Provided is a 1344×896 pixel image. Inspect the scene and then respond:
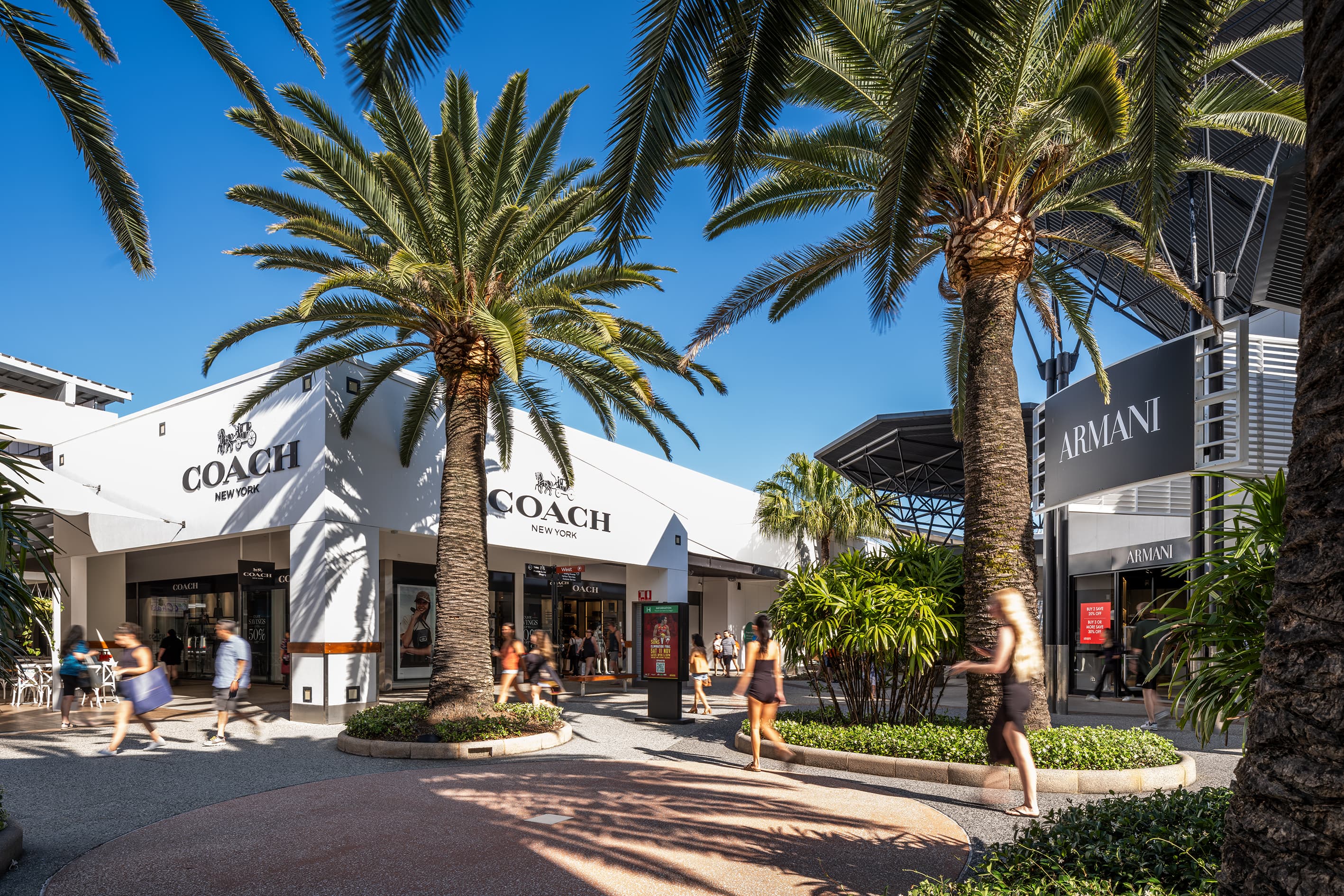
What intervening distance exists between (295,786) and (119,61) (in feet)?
22.4

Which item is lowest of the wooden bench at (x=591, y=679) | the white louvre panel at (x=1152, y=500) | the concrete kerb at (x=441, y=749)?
the wooden bench at (x=591, y=679)

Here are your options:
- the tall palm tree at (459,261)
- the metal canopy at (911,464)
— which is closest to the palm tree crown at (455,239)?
the tall palm tree at (459,261)

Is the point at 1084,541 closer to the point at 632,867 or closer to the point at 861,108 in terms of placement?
the point at 861,108

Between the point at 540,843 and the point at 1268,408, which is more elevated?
the point at 1268,408

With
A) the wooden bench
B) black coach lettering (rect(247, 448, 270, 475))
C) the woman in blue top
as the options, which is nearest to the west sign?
the wooden bench

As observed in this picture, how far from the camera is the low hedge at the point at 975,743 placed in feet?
29.6

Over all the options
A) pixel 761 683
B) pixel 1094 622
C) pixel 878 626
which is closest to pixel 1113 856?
pixel 761 683

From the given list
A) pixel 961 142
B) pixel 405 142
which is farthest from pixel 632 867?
pixel 405 142

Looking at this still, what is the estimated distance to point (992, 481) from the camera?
1038 centimetres

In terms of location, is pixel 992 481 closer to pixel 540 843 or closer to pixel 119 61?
pixel 540 843

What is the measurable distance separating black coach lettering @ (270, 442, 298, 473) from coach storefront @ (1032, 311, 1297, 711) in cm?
1285

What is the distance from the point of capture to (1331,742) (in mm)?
2684

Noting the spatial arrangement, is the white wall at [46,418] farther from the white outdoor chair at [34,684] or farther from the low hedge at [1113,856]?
the low hedge at [1113,856]

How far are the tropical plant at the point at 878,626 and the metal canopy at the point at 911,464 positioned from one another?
12682mm
